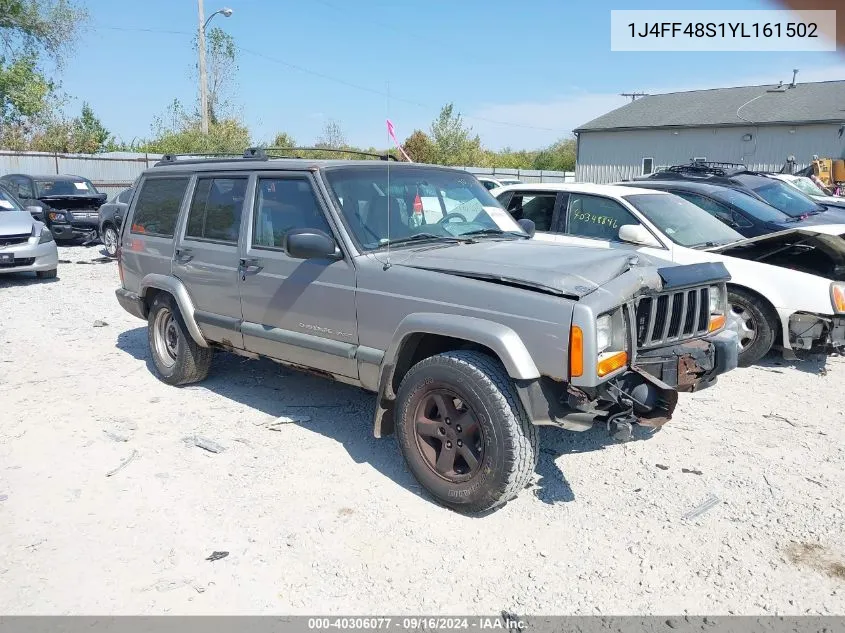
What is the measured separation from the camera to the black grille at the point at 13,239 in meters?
10.4

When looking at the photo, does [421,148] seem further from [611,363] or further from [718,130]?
[611,363]

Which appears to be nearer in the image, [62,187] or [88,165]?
[62,187]

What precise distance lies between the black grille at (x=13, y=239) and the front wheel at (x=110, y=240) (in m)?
3.63

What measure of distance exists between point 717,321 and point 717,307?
12 cm

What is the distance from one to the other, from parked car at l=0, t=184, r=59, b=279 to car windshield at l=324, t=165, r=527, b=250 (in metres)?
8.33

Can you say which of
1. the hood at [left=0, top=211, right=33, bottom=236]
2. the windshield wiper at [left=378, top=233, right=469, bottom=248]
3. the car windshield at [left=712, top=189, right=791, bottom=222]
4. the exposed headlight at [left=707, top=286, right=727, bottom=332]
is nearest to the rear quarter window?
the windshield wiper at [left=378, top=233, right=469, bottom=248]

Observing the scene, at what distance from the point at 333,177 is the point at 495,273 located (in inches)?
57.2

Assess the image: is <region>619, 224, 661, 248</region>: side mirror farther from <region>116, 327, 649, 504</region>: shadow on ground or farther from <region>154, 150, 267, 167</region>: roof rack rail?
<region>154, 150, 267, 167</region>: roof rack rail

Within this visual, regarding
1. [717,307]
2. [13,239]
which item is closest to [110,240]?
[13,239]

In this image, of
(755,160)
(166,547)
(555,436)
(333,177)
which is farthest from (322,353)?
(755,160)

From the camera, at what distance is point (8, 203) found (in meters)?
11.3

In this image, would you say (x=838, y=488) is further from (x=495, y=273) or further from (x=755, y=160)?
(x=755, y=160)

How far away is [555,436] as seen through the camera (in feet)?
15.7

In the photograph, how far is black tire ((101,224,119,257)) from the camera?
47.1 ft
